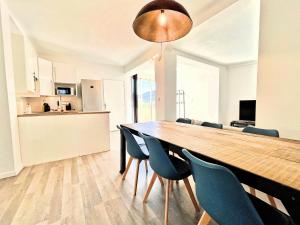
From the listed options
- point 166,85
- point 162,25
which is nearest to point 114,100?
point 166,85

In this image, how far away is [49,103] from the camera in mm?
4547

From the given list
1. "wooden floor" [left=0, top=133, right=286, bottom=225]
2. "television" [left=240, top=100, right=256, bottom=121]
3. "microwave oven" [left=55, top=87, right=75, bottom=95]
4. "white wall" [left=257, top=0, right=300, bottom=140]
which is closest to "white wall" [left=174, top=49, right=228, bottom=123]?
"television" [left=240, top=100, right=256, bottom=121]

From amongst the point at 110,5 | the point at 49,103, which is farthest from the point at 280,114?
the point at 49,103

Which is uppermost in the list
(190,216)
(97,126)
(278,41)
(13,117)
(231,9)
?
(231,9)

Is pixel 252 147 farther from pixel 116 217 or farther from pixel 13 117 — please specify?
pixel 13 117

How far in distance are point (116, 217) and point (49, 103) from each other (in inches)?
173

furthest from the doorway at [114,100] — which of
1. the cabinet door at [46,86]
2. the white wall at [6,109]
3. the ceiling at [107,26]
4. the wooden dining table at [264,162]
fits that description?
the wooden dining table at [264,162]

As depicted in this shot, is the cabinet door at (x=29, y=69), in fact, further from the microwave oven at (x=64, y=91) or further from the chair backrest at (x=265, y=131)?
the chair backrest at (x=265, y=131)

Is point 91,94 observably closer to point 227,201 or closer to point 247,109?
point 227,201

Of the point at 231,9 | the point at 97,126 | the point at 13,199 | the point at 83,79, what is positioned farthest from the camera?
the point at 83,79

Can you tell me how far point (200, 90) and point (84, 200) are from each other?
5922mm

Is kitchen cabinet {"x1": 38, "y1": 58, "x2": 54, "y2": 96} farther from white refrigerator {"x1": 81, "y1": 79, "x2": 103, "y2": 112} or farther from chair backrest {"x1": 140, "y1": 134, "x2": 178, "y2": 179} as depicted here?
chair backrest {"x1": 140, "y1": 134, "x2": 178, "y2": 179}

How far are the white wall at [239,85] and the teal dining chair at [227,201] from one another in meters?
5.44

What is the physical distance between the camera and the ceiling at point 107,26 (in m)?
2.37
